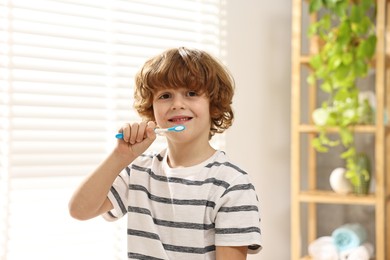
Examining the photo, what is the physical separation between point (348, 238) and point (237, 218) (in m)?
1.25

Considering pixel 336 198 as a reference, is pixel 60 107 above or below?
above

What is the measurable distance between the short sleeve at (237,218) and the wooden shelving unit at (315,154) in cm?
114

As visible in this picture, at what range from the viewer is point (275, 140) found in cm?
259

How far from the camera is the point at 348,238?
2273mm

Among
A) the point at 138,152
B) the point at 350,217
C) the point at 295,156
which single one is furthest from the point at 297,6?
the point at 138,152

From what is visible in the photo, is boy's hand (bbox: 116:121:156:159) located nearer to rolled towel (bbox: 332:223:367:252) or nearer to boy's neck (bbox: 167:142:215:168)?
boy's neck (bbox: 167:142:215:168)

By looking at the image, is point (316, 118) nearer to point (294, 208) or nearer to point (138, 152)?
point (294, 208)

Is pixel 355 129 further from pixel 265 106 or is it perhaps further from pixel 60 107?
pixel 60 107

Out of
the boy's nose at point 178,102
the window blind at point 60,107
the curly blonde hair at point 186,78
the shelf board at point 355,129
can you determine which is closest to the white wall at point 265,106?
the shelf board at point 355,129

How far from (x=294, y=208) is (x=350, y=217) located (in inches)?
16.9

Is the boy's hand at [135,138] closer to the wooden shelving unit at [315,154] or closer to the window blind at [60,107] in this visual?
the window blind at [60,107]

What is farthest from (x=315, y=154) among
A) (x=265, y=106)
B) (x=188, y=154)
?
(x=188, y=154)

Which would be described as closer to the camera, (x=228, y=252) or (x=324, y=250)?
(x=228, y=252)

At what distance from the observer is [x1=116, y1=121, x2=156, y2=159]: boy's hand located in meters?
1.16
